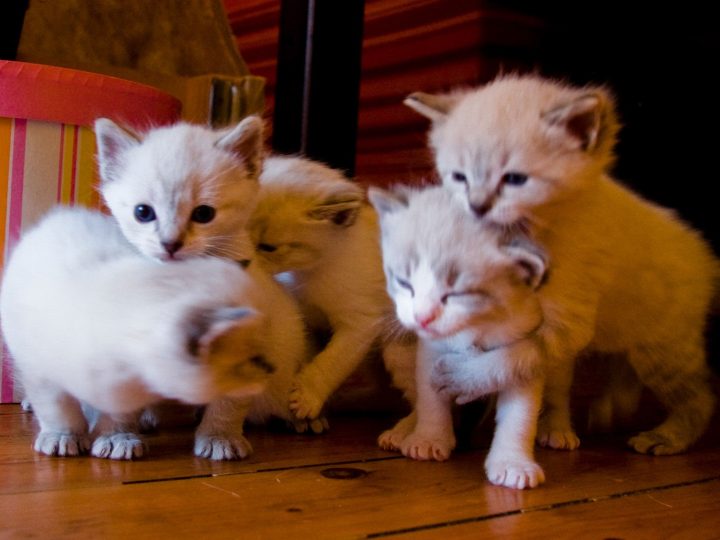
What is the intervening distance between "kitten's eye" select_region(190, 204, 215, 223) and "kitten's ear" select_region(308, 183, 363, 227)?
247 mm

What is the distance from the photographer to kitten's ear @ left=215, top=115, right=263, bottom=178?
1.41 m

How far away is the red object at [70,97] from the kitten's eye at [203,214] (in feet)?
1.30

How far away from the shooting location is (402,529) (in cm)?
109

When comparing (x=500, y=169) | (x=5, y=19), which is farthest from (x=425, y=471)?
(x=5, y=19)

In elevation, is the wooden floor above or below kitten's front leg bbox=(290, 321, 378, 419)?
below

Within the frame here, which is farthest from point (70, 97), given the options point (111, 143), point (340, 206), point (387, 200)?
point (387, 200)

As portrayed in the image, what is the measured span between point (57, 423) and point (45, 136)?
56cm

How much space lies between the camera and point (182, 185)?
1.33 m

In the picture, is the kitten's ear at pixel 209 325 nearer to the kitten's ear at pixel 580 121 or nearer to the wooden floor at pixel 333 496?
the wooden floor at pixel 333 496

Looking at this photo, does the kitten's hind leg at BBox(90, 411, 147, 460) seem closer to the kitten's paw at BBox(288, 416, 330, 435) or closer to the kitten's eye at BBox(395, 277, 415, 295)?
the kitten's paw at BBox(288, 416, 330, 435)

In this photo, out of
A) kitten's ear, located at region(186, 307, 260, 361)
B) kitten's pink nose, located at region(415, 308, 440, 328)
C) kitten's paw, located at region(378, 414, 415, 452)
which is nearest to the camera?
kitten's ear, located at region(186, 307, 260, 361)

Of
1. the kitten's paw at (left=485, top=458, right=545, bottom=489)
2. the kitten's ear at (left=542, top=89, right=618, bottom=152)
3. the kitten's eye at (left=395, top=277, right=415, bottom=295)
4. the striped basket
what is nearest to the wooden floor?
the kitten's paw at (left=485, top=458, right=545, bottom=489)

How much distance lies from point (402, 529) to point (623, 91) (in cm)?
157

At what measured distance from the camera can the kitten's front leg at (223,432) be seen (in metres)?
1.35
